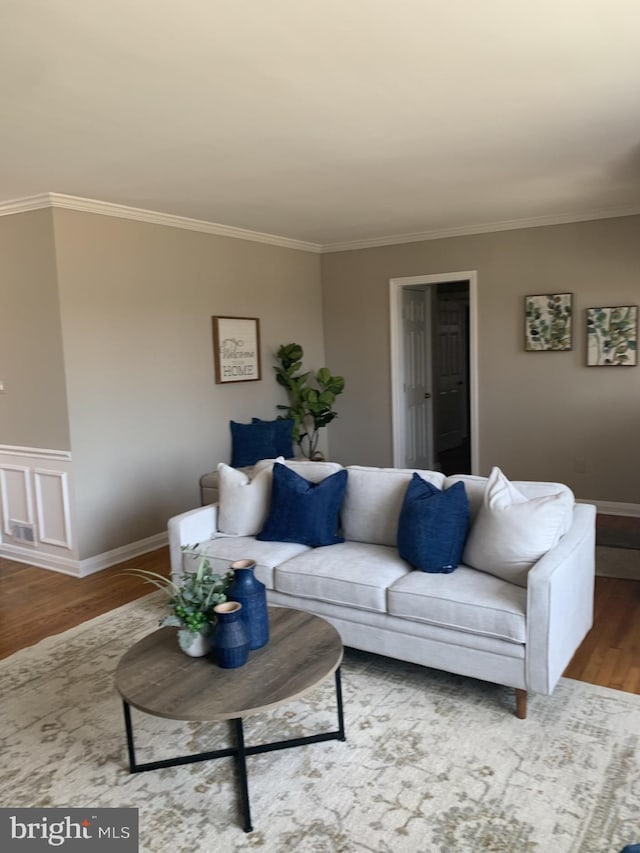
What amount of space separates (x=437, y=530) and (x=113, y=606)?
214 centimetres

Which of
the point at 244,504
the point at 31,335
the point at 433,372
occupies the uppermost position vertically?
the point at 31,335

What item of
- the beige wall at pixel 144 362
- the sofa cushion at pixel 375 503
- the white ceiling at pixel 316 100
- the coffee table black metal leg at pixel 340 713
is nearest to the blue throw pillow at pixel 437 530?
the sofa cushion at pixel 375 503

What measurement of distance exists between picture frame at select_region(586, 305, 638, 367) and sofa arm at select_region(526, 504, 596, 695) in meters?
2.95

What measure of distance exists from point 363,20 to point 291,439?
4.02 m

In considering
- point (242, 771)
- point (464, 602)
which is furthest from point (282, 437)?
point (242, 771)

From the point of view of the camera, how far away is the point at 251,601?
235 cm

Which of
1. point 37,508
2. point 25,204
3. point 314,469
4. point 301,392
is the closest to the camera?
point 314,469

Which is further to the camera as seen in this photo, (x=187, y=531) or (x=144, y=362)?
(x=144, y=362)

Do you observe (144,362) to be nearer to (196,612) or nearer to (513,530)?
(196,612)

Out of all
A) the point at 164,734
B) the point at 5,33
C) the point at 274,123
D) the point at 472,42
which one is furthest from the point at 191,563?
the point at 472,42

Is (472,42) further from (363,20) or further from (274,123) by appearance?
(274,123)

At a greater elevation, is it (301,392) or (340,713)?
(301,392)

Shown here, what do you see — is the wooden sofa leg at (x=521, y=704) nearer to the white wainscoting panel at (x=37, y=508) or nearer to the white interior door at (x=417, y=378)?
the white wainscoting panel at (x=37, y=508)

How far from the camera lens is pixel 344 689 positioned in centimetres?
287
